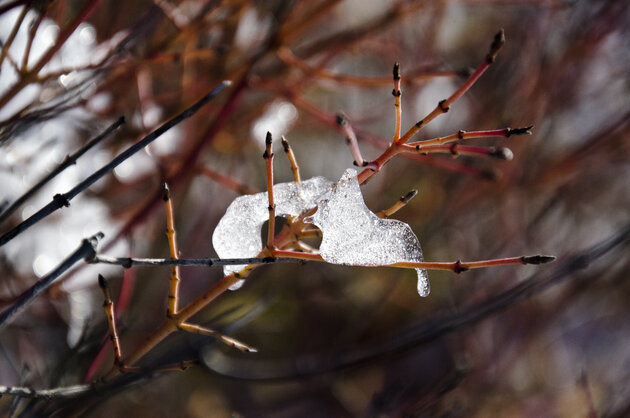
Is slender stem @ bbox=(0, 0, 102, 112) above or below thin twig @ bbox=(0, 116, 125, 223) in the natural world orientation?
above

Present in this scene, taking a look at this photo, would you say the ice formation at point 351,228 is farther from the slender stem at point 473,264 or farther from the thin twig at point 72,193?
the thin twig at point 72,193

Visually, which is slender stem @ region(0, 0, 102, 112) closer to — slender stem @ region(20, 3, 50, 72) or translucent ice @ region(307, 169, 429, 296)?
slender stem @ region(20, 3, 50, 72)

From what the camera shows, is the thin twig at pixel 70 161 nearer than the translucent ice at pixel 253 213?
Yes

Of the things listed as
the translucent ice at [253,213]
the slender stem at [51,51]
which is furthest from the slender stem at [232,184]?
the slender stem at [51,51]

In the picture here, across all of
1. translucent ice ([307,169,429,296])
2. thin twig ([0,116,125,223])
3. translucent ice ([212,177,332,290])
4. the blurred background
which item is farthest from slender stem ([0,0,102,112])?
translucent ice ([307,169,429,296])

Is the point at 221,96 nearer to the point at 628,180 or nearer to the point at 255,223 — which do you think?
the point at 255,223

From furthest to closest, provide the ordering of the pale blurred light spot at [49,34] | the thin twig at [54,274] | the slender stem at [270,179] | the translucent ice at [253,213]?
the pale blurred light spot at [49,34]
the translucent ice at [253,213]
the slender stem at [270,179]
the thin twig at [54,274]

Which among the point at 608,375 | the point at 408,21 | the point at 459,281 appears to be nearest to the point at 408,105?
the point at 408,21
